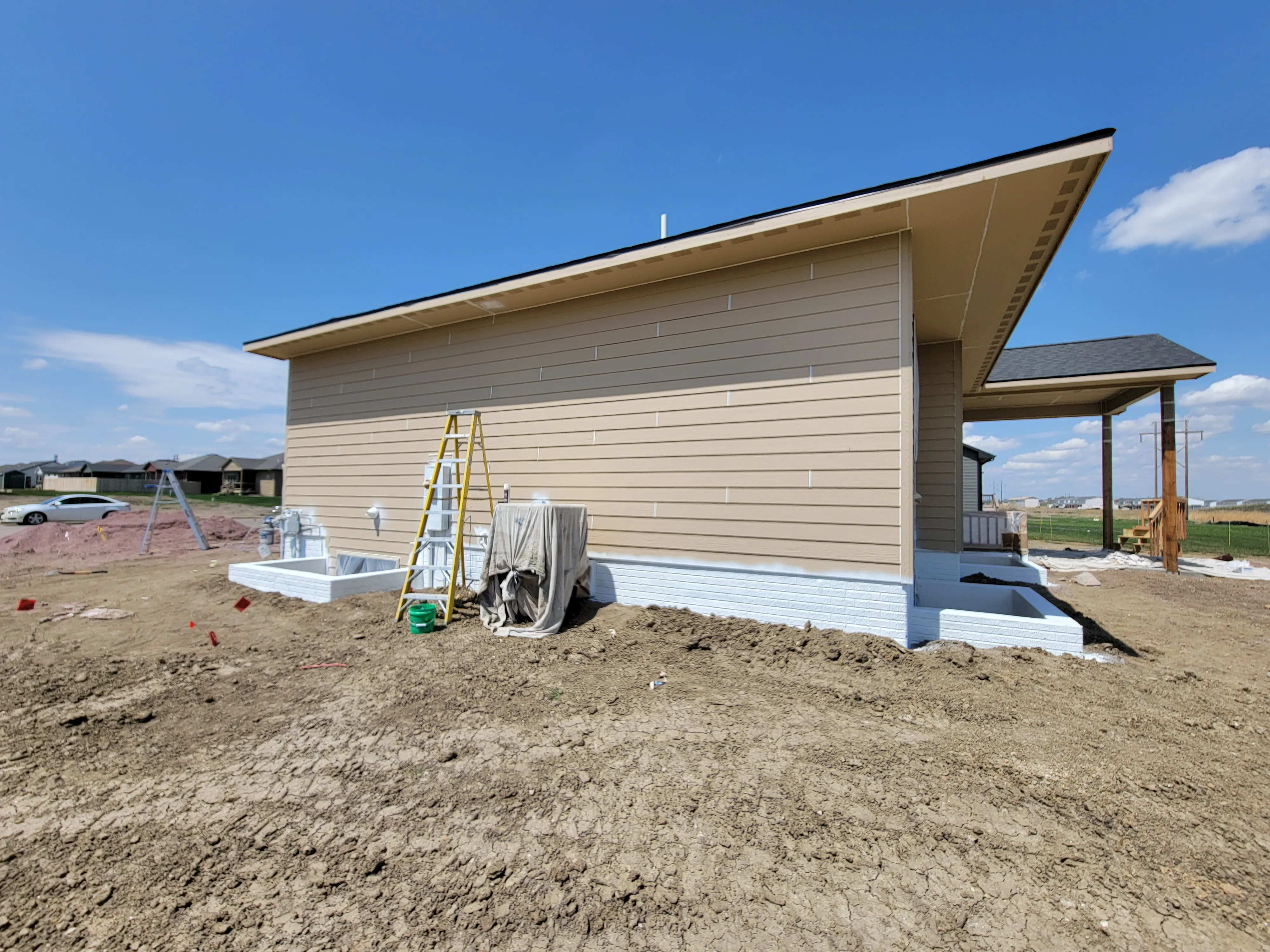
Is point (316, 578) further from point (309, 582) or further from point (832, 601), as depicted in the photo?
point (832, 601)

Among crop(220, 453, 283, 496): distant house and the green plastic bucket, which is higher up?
crop(220, 453, 283, 496): distant house

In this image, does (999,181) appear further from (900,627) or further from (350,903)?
(350,903)

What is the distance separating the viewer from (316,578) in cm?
656

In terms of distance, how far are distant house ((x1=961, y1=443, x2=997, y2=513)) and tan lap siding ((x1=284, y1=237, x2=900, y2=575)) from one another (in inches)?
574

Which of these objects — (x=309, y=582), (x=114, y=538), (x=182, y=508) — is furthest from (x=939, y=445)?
(x=114, y=538)

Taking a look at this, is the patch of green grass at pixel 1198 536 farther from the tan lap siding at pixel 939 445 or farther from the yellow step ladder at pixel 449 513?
the yellow step ladder at pixel 449 513

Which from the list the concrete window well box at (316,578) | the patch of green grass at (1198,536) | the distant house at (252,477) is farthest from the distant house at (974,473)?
the distant house at (252,477)

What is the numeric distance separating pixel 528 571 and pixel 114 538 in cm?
1508

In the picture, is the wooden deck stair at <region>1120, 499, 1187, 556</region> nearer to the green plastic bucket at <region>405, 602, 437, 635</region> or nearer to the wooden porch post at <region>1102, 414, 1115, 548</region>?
the wooden porch post at <region>1102, 414, 1115, 548</region>

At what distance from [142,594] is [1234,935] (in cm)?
1016

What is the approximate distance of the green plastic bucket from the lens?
5152 millimetres

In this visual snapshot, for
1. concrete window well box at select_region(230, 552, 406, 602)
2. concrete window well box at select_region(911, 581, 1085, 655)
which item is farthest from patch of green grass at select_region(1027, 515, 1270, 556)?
concrete window well box at select_region(230, 552, 406, 602)

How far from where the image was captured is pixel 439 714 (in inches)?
139

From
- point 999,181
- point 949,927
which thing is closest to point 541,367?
point 999,181
